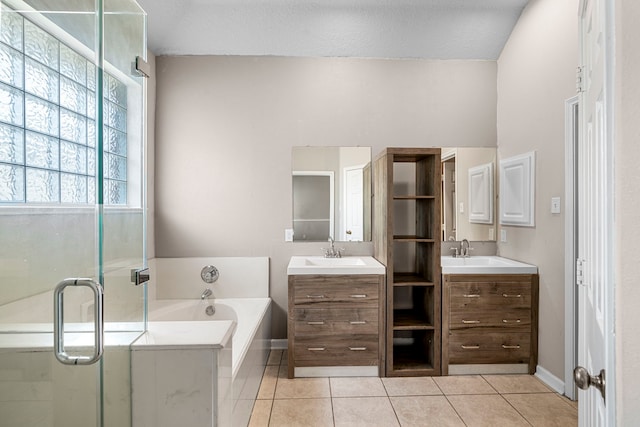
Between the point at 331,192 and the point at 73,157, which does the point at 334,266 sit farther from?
the point at 73,157

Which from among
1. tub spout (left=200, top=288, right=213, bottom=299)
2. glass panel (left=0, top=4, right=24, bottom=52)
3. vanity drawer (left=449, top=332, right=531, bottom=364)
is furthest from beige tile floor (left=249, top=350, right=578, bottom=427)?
glass panel (left=0, top=4, right=24, bottom=52)

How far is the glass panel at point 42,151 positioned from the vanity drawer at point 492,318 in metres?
2.64

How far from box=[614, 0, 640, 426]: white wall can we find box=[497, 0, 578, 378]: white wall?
2.02 metres

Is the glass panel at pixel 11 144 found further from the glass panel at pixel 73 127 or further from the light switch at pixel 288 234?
the light switch at pixel 288 234

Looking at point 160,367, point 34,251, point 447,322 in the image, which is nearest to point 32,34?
point 34,251

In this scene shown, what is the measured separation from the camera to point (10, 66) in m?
0.95

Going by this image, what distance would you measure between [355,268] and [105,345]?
1.90 meters

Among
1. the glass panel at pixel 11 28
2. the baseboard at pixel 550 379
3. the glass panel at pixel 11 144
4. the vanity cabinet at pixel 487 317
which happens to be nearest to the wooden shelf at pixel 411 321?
the vanity cabinet at pixel 487 317

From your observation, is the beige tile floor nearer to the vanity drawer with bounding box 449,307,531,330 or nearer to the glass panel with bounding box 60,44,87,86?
the vanity drawer with bounding box 449,307,531,330

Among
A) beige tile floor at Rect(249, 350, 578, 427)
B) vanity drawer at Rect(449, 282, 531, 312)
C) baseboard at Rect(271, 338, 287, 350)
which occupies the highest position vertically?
vanity drawer at Rect(449, 282, 531, 312)

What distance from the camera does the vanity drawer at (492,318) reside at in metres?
2.90

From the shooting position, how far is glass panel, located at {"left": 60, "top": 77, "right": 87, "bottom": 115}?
1057mm

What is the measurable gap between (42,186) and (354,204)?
268 centimetres

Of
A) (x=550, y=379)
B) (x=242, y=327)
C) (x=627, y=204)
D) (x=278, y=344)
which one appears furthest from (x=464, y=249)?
(x=627, y=204)
